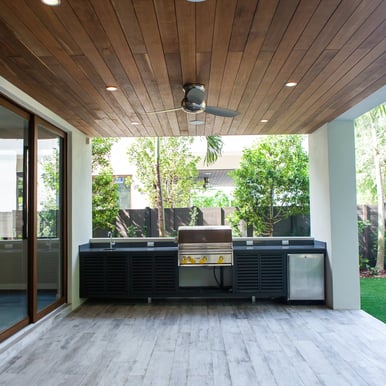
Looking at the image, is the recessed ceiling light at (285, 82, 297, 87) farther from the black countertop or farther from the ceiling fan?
the black countertop

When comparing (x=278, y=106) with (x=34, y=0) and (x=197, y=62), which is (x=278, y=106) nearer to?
(x=197, y=62)

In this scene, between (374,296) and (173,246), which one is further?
(374,296)

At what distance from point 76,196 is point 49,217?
2.53ft

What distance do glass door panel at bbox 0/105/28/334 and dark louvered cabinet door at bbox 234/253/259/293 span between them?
2.70 meters

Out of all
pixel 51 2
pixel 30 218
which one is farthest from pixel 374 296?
pixel 51 2

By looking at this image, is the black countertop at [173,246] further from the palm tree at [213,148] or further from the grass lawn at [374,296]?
the palm tree at [213,148]

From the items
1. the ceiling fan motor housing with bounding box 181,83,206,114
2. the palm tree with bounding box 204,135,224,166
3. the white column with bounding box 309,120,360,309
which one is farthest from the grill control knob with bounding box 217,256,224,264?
the palm tree with bounding box 204,135,224,166

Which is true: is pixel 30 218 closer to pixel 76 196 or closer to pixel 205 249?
pixel 76 196

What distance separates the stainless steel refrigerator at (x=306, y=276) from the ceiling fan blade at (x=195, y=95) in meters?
2.78

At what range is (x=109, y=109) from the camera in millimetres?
4484

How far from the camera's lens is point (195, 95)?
3.61 metres

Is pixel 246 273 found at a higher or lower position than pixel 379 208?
lower

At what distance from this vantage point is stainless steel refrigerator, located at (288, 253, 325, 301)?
5395 mm

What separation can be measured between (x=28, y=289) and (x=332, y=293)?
12.1ft
